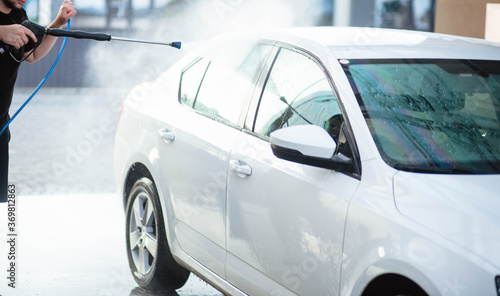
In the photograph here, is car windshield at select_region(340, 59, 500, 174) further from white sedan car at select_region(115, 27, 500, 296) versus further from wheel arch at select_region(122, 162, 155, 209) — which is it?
wheel arch at select_region(122, 162, 155, 209)

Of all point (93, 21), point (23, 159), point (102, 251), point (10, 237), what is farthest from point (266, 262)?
point (93, 21)

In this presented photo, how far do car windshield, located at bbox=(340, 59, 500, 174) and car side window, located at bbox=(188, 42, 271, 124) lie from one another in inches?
26.9

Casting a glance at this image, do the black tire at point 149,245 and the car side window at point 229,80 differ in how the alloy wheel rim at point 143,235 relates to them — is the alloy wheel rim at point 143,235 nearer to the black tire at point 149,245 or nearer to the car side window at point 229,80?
the black tire at point 149,245

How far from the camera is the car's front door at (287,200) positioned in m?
3.17

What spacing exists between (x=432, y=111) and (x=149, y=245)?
6.71 feet

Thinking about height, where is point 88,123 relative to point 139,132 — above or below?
below

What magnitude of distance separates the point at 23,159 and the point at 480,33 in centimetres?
546

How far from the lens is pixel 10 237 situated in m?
6.00

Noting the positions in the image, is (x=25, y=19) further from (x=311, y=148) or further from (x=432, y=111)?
(x=432, y=111)

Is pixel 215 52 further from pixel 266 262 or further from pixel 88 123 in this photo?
pixel 88 123

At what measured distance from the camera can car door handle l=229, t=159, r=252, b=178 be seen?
12.1 ft

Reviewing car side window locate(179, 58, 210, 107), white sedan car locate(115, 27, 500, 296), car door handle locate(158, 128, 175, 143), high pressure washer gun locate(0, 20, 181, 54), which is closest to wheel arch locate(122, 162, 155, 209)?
white sedan car locate(115, 27, 500, 296)

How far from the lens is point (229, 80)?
4.31 meters

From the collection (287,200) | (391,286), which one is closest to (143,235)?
(287,200)
